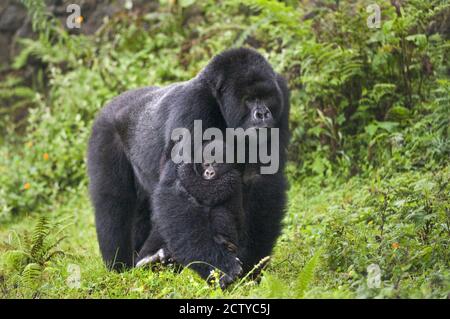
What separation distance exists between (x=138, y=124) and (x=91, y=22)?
18.4 feet

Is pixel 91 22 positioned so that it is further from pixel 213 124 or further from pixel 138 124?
pixel 213 124

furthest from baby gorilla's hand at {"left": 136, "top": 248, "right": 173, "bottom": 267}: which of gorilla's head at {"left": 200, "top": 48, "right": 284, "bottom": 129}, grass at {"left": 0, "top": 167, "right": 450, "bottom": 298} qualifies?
gorilla's head at {"left": 200, "top": 48, "right": 284, "bottom": 129}

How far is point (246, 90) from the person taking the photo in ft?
15.6

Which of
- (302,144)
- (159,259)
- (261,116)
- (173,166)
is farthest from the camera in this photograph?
(302,144)

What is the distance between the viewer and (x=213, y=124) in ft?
15.9

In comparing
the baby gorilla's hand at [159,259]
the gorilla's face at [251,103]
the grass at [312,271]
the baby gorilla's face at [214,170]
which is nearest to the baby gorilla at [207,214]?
the baby gorilla's face at [214,170]

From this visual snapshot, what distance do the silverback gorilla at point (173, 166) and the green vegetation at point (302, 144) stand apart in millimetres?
266

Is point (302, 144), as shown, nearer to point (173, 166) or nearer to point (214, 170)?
point (173, 166)

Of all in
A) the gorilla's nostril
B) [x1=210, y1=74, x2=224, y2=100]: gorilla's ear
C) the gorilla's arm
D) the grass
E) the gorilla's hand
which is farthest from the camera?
[x1=210, y1=74, x2=224, y2=100]: gorilla's ear

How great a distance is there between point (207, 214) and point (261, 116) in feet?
2.39

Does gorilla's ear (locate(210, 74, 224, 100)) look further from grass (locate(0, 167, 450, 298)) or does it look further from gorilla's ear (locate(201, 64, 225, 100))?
grass (locate(0, 167, 450, 298))

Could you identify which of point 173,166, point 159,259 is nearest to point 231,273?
point 173,166

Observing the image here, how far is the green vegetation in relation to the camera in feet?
14.7
